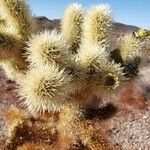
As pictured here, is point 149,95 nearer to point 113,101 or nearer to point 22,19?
point 113,101

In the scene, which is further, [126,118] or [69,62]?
[126,118]

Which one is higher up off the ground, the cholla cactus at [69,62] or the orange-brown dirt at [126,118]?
the cholla cactus at [69,62]

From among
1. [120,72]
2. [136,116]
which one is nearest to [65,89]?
[120,72]

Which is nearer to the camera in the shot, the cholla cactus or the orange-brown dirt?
the cholla cactus

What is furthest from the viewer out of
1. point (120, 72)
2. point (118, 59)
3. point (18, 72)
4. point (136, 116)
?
point (136, 116)

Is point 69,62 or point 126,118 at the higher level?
point 69,62

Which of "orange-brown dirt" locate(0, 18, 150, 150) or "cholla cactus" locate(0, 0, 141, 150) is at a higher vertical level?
"cholla cactus" locate(0, 0, 141, 150)

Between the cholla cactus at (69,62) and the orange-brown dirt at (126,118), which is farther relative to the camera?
the orange-brown dirt at (126,118)

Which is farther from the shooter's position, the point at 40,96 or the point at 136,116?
the point at 136,116
